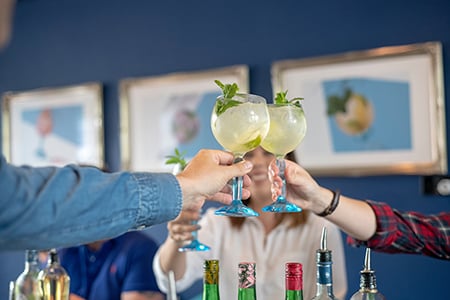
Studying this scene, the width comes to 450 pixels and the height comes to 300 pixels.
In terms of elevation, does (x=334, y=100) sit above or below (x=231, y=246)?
above

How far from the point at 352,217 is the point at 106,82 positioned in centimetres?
271

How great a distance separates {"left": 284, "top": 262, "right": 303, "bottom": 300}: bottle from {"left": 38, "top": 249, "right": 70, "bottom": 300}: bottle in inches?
25.9

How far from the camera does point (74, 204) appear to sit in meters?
1.20

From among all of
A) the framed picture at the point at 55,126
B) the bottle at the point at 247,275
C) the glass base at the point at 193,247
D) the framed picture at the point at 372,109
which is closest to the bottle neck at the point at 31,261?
the glass base at the point at 193,247

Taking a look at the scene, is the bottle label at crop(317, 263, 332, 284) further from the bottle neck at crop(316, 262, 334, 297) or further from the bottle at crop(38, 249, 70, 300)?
the bottle at crop(38, 249, 70, 300)

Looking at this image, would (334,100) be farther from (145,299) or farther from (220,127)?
(220,127)

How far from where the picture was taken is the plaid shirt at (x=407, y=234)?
1.86m

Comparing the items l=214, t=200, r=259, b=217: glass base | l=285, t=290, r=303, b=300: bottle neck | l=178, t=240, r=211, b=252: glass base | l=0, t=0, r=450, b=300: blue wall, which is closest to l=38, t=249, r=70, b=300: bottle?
l=178, t=240, r=211, b=252: glass base

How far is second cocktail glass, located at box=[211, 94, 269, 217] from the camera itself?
4.79 feet

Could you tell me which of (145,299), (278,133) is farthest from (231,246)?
(278,133)

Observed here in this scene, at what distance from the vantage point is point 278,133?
152cm

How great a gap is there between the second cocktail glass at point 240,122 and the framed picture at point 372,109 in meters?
1.90

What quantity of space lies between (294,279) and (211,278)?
197mm

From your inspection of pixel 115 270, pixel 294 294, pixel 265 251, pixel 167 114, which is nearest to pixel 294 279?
pixel 294 294
